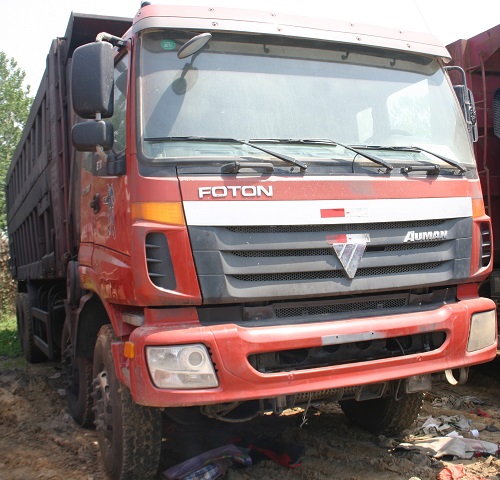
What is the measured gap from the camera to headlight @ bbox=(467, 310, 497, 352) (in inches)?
139

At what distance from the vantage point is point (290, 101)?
3521 millimetres

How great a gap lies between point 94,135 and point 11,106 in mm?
26679

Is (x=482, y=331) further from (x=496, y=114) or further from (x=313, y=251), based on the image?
(x=496, y=114)

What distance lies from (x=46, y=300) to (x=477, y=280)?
5.02 m

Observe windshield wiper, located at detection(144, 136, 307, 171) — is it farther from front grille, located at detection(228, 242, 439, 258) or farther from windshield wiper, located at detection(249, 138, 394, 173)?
front grille, located at detection(228, 242, 439, 258)

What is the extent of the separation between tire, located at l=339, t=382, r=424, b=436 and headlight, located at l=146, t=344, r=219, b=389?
68.3 inches

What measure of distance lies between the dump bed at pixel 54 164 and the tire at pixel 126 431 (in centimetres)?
167

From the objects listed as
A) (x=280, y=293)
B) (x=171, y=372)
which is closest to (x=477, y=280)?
(x=280, y=293)

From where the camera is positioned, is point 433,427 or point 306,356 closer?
point 306,356

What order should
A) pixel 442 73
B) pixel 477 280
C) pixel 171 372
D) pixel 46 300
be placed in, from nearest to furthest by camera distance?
pixel 171 372, pixel 477 280, pixel 442 73, pixel 46 300

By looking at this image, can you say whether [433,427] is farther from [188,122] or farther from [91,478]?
[188,122]

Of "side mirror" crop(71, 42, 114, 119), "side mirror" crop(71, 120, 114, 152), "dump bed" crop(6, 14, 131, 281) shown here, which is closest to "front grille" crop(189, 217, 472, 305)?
"side mirror" crop(71, 120, 114, 152)

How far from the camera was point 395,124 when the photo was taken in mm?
3770

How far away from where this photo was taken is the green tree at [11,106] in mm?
26311
